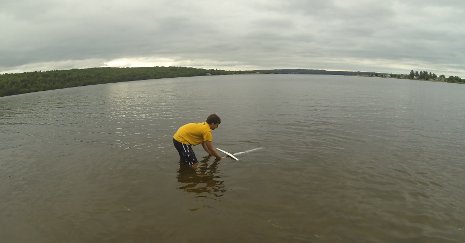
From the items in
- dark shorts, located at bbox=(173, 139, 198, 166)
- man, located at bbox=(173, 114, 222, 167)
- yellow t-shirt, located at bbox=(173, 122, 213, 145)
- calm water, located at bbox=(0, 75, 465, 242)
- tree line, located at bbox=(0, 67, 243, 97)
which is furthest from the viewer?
tree line, located at bbox=(0, 67, 243, 97)

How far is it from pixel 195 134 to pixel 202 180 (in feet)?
6.42

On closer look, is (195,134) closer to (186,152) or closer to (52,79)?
(186,152)

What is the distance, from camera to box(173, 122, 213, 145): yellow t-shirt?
14.1m

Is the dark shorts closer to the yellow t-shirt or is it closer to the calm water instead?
the yellow t-shirt

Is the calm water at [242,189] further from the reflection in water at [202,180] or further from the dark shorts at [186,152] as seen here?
the dark shorts at [186,152]

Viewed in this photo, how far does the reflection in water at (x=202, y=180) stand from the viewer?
12.5 m

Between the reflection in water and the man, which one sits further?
the man

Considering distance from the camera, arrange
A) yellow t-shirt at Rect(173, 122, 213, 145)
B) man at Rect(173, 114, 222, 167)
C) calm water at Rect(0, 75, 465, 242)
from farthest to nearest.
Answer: yellow t-shirt at Rect(173, 122, 213, 145) → man at Rect(173, 114, 222, 167) → calm water at Rect(0, 75, 465, 242)

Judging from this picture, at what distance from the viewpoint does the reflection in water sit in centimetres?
1249

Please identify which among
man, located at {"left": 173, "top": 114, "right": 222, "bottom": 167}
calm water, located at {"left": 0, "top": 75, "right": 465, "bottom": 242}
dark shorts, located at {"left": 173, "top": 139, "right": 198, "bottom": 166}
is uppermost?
man, located at {"left": 173, "top": 114, "right": 222, "bottom": 167}

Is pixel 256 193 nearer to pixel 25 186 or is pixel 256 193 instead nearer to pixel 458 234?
pixel 458 234

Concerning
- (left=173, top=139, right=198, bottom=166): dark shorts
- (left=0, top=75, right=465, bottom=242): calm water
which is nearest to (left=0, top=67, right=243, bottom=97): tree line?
(left=0, top=75, right=465, bottom=242): calm water

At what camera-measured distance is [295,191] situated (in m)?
12.4

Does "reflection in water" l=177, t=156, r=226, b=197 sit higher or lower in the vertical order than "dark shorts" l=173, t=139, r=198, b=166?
lower
